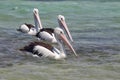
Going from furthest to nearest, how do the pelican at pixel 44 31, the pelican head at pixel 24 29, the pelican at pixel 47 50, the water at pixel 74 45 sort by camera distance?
the pelican head at pixel 24 29
the pelican at pixel 44 31
the pelican at pixel 47 50
the water at pixel 74 45

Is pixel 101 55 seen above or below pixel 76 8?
below

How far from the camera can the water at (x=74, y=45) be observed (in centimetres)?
1096

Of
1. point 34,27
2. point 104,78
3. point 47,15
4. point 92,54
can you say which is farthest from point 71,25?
point 104,78

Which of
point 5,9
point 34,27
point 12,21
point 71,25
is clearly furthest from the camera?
point 5,9

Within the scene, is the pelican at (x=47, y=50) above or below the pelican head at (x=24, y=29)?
below

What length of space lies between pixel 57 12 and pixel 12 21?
13.4 ft

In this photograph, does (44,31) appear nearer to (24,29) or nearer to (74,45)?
(24,29)

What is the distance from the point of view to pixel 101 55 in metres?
13.2

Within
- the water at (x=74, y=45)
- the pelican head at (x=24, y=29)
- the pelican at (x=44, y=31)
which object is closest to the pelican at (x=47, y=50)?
the water at (x=74, y=45)

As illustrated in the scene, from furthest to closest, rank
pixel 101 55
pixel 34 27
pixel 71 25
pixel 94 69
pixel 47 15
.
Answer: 1. pixel 47 15
2. pixel 71 25
3. pixel 34 27
4. pixel 101 55
5. pixel 94 69

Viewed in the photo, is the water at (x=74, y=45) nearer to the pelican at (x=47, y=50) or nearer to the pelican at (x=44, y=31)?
the pelican at (x=47, y=50)

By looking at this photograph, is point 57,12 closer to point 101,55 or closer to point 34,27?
point 34,27

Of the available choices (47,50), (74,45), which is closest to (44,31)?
(74,45)

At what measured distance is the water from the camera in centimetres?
1096
